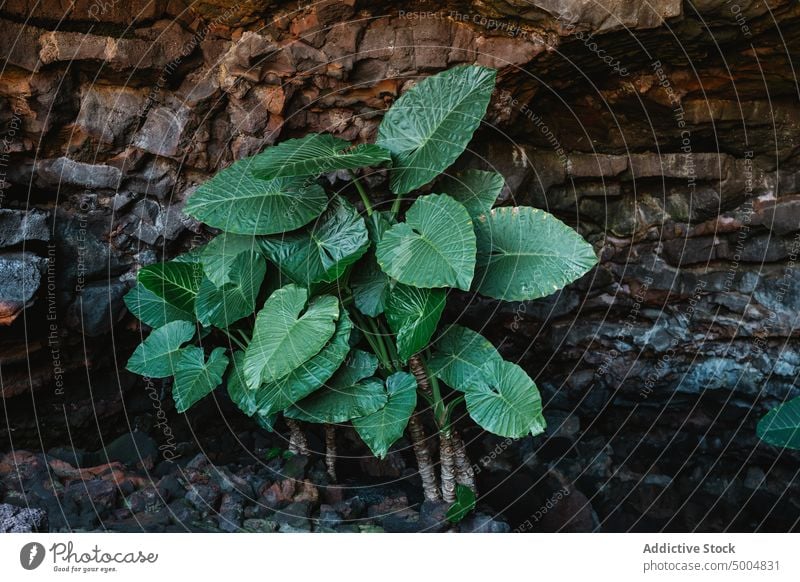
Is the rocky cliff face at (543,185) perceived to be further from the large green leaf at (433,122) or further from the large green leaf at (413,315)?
the large green leaf at (413,315)

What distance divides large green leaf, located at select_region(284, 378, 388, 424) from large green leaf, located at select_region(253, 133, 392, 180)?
86 centimetres

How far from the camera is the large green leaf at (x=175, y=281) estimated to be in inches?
116

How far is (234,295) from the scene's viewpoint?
9.63 ft

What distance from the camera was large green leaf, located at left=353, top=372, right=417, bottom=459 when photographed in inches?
107

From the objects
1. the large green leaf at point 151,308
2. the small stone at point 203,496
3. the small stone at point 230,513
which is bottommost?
the small stone at point 230,513

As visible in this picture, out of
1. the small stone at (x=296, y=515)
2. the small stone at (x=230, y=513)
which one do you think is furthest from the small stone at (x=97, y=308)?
the small stone at (x=296, y=515)

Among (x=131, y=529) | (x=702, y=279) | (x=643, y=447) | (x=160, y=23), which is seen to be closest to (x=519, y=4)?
(x=160, y=23)

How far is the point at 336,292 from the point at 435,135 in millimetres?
748

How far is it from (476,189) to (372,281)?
59 cm

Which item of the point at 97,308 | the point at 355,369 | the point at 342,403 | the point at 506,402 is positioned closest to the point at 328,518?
the point at 342,403

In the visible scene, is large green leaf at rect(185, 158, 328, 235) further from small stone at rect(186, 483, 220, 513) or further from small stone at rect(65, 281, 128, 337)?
small stone at rect(186, 483, 220, 513)

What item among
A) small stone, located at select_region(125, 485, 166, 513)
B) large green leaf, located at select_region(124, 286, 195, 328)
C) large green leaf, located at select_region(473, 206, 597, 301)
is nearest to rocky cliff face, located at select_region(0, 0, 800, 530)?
large green leaf, located at select_region(124, 286, 195, 328)

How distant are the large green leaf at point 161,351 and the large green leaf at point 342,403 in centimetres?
57

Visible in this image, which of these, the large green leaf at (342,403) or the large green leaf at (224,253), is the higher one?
the large green leaf at (224,253)
